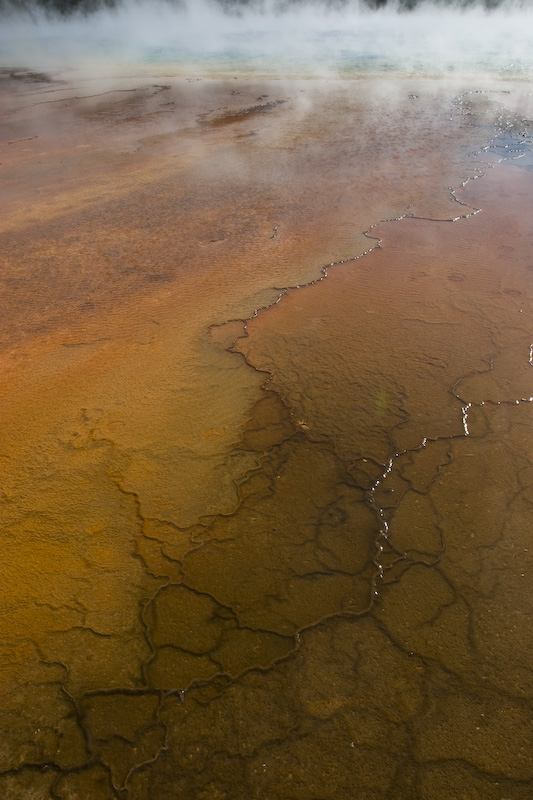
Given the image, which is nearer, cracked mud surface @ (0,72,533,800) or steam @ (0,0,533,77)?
cracked mud surface @ (0,72,533,800)

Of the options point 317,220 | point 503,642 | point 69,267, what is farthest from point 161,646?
point 317,220

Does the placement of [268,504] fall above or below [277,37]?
below

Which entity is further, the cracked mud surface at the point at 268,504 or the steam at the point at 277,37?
the steam at the point at 277,37

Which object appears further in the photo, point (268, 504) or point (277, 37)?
point (277, 37)

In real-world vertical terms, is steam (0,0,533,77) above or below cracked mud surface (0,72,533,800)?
above

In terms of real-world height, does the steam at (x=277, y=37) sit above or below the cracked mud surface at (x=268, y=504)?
above
